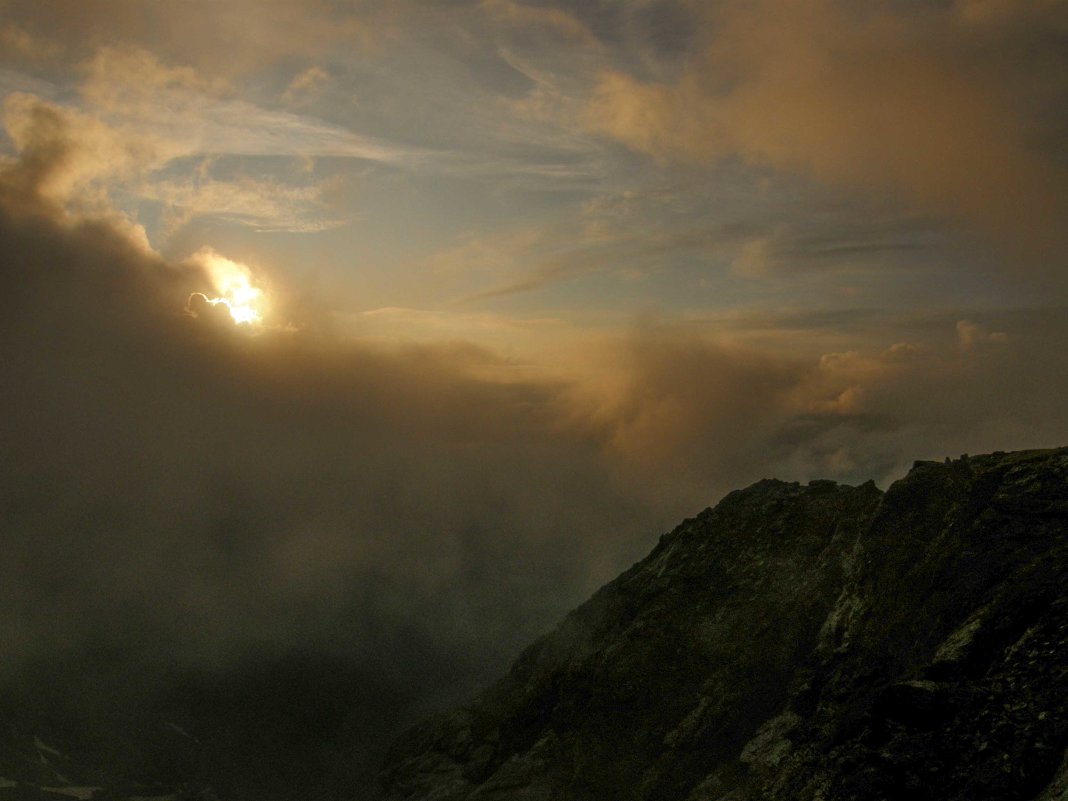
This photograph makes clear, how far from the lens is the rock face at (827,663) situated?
76.9 meters

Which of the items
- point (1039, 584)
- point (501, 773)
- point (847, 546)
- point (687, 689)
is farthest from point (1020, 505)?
point (501, 773)

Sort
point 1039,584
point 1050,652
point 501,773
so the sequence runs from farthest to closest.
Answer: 1. point 501,773
2. point 1039,584
3. point 1050,652

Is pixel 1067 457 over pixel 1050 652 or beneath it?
over

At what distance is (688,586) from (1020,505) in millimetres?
77208

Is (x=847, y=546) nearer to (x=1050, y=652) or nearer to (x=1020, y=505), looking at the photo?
(x=1020, y=505)

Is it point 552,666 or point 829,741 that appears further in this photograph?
point 552,666

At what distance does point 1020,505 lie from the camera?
109m

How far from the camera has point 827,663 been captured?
11850 cm

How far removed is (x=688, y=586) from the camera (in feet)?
566

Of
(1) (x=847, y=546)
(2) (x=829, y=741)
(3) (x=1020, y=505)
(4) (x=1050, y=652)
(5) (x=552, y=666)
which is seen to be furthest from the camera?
(5) (x=552, y=666)

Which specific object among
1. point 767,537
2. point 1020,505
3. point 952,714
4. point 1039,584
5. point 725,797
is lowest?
point 725,797

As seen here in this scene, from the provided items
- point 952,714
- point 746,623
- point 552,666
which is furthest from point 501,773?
point 952,714

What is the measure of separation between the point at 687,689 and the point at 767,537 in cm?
4127

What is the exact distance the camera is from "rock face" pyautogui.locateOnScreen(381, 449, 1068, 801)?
76.9m
